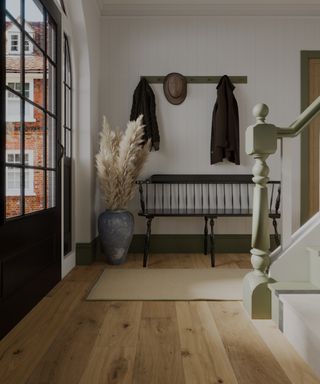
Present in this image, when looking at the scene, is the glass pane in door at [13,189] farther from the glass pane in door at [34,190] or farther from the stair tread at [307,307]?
the stair tread at [307,307]

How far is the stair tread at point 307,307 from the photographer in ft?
4.99

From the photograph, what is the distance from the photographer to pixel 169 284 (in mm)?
2758

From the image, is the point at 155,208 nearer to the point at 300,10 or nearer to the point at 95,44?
the point at 95,44

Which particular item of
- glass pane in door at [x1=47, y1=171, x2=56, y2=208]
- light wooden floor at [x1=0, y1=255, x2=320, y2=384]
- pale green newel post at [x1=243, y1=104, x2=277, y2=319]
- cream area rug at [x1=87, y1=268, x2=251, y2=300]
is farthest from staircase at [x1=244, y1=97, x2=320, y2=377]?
glass pane in door at [x1=47, y1=171, x2=56, y2=208]

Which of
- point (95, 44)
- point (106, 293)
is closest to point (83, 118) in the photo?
point (95, 44)

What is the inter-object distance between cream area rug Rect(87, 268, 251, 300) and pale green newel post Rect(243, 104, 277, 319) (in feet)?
1.26

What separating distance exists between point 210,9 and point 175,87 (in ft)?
2.89

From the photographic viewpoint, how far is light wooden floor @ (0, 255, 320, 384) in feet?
4.60

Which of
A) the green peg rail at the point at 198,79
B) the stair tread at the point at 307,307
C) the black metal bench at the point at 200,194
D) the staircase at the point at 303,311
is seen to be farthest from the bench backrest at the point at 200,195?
the stair tread at the point at 307,307

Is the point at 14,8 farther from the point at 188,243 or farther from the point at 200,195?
the point at 188,243

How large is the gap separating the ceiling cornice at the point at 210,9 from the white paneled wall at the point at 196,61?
6cm

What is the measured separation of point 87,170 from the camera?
3488 millimetres

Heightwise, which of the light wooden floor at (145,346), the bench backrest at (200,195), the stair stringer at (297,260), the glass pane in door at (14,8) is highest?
the glass pane in door at (14,8)

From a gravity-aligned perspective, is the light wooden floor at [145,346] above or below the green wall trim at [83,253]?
A: below
